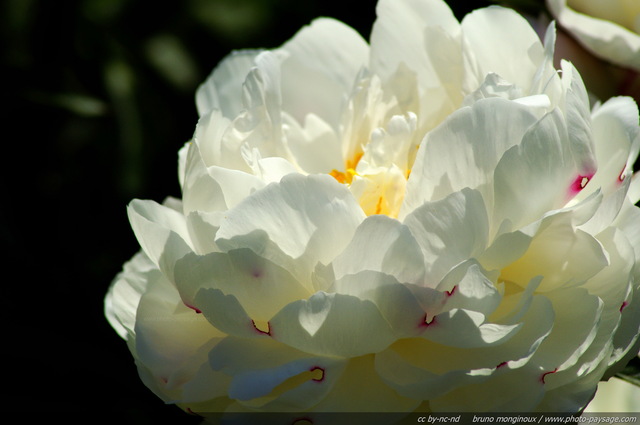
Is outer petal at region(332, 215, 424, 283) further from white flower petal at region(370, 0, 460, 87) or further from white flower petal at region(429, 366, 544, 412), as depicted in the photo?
white flower petal at region(370, 0, 460, 87)

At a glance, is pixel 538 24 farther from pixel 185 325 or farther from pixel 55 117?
Answer: pixel 55 117

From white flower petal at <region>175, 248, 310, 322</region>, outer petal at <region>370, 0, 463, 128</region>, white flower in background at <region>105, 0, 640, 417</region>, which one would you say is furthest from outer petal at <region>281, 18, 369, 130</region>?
white flower petal at <region>175, 248, 310, 322</region>

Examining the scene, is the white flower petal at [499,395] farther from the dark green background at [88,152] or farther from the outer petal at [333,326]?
the dark green background at [88,152]

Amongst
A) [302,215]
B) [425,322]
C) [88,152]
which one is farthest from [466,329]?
[88,152]

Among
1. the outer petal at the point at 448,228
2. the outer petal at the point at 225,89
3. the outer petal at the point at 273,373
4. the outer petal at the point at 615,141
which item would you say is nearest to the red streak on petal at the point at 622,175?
the outer petal at the point at 615,141

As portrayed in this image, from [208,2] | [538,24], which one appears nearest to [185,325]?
[538,24]

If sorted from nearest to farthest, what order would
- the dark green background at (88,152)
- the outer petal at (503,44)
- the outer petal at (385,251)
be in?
1. the outer petal at (385,251)
2. the outer petal at (503,44)
3. the dark green background at (88,152)
